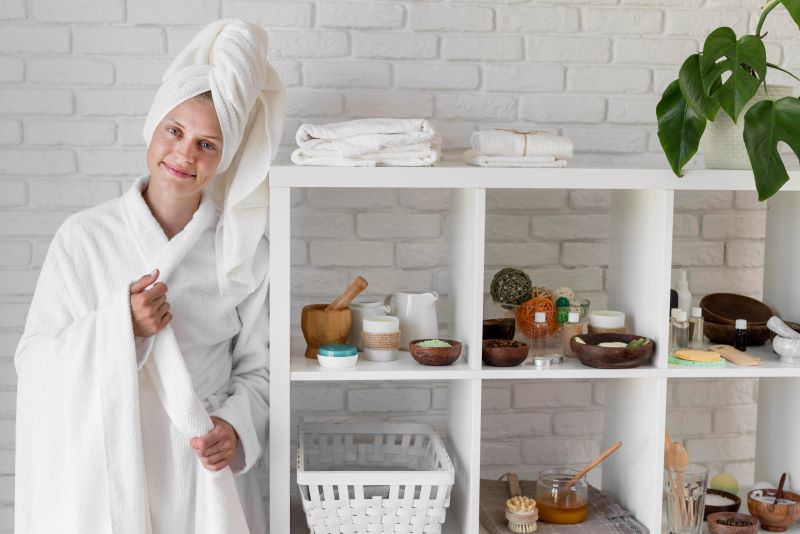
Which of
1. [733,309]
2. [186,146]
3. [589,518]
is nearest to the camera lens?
[186,146]

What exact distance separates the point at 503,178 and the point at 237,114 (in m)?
0.58

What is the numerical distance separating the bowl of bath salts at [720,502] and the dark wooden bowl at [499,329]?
653mm

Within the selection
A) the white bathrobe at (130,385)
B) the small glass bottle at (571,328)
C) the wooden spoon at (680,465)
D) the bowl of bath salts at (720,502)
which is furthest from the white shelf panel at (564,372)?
the white bathrobe at (130,385)

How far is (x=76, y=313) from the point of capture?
2016mm

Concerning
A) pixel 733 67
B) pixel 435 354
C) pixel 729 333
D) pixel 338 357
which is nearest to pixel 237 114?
pixel 338 357

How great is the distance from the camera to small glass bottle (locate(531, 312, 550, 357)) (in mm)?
2168

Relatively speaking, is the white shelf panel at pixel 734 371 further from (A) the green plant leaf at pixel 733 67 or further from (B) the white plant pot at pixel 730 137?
(A) the green plant leaf at pixel 733 67

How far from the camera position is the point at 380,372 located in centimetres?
201

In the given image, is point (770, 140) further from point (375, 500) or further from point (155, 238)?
point (155, 238)

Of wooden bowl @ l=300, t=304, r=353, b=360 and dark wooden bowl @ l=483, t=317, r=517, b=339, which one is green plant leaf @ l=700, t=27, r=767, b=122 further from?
wooden bowl @ l=300, t=304, r=353, b=360

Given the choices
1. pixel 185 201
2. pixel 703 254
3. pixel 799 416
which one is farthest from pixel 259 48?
pixel 799 416

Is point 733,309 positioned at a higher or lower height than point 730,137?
lower

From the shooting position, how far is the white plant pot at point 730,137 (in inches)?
81.9

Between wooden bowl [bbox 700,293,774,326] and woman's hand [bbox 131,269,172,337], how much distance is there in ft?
4.35
